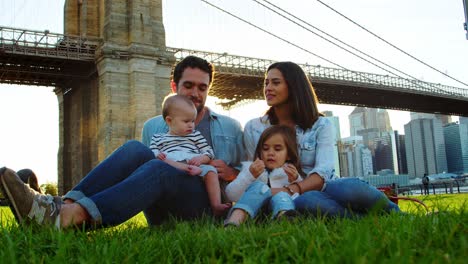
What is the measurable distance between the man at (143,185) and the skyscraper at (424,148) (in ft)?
324

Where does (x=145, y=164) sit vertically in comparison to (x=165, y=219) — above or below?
above

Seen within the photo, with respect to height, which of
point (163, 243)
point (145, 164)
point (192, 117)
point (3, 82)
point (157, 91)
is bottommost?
point (163, 243)

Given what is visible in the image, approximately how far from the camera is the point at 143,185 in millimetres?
2570

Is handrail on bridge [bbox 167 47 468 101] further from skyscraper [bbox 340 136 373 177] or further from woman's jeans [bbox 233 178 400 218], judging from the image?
skyscraper [bbox 340 136 373 177]

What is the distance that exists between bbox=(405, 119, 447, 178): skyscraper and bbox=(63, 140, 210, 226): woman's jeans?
326 feet

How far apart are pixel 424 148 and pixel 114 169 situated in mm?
101901

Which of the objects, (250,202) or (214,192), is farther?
(214,192)

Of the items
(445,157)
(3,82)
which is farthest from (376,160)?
(3,82)

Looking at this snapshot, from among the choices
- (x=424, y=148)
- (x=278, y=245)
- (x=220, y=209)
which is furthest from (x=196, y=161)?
(x=424, y=148)

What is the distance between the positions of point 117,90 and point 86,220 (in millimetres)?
17176

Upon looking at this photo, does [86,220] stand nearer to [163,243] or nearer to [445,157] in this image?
[163,243]

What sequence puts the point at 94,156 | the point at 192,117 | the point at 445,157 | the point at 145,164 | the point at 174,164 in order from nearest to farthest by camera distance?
the point at 145,164
the point at 174,164
the point at 192,117
the point at 94,156
the point at 445,157

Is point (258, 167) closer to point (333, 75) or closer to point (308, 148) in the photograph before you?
point (308, 148)

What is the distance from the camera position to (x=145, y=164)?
266cm
